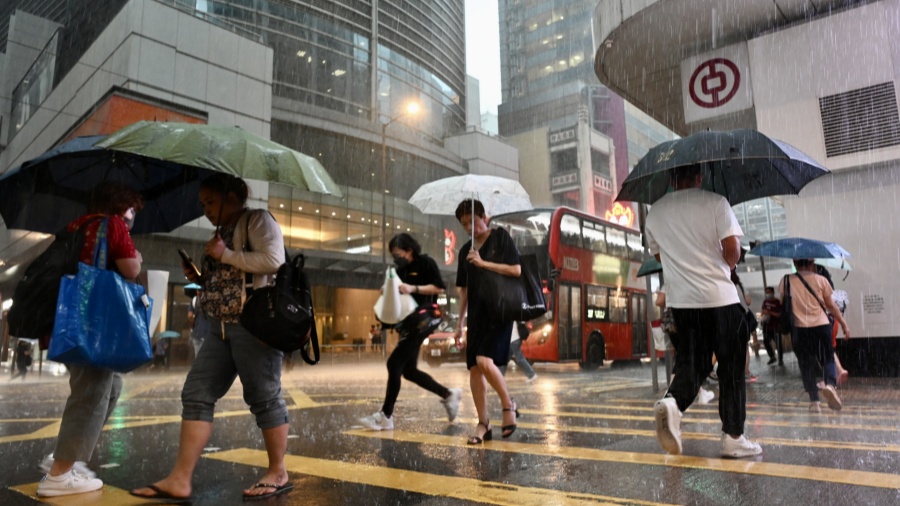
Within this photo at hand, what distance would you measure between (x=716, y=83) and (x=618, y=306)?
255 inches

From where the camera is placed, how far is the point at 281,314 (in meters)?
3.13

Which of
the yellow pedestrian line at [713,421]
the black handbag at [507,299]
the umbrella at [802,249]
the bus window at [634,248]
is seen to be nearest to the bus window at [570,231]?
the bus window at [634,248]

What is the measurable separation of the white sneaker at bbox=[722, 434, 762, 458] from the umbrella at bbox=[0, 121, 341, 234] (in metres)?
2.76

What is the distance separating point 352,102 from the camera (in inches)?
1511

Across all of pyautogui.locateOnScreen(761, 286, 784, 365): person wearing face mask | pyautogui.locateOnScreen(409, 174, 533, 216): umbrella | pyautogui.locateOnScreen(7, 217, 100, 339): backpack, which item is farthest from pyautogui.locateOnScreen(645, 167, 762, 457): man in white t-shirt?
pyautogui.locateOnScreen(761, 286, 784, 365): person wearing face mask

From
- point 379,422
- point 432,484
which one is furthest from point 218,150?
point 379,422

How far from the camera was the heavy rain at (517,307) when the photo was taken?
3184 mm

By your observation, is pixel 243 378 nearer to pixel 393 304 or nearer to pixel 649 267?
pixel 393 304

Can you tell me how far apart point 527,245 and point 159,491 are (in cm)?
1171

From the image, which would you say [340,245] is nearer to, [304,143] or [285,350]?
[304,143]

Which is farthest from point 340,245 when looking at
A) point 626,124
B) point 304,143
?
point 626,124

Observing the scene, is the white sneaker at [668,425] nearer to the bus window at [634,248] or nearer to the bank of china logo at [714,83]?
the bank of china logo at [714,83]

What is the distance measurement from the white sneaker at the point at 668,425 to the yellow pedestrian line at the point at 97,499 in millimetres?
2759

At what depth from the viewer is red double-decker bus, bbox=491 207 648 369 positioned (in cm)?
1403
